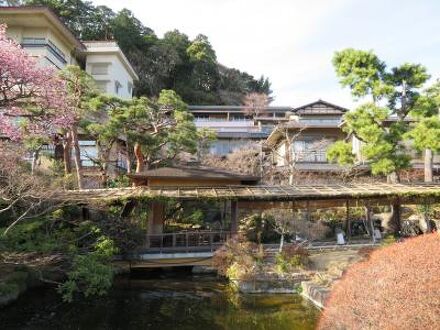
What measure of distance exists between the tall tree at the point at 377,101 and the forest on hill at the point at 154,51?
28966mm

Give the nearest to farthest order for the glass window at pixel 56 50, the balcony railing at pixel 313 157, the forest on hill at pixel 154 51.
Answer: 1. the glass window at pixel 56 50
2. the balcony railing at pixel 313 157
3. the forest on hill at pixel 154 51

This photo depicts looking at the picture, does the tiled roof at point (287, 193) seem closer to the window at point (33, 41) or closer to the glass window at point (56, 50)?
the window at point (33, 41)

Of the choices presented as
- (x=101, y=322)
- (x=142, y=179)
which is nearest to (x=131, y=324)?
(x=101, y=322)

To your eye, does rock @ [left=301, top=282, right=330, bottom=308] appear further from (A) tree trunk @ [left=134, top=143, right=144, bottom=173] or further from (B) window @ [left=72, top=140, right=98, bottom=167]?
(B) window @ [left=72, top=140, right=98, bottom=167]

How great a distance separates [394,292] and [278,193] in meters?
12.9

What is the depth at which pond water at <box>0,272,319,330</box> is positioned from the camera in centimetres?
1030

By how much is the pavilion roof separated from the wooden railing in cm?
173

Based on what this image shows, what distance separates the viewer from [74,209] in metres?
17.5

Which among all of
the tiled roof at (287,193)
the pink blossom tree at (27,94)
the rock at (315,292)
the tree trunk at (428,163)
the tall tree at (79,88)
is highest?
the tall tree at (79,88)

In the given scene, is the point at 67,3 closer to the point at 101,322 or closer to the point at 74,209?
the point at 74,209

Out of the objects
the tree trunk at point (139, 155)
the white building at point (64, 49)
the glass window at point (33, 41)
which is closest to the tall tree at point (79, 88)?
the tree trunk at point (139, 155)

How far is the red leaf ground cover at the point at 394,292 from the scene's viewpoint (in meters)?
4.55

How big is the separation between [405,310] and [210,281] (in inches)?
469

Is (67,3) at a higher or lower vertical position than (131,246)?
higher
